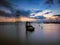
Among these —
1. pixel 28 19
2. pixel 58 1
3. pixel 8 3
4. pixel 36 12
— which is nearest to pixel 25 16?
pixel 28 19

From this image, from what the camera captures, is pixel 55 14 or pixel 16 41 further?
pixel 16 41

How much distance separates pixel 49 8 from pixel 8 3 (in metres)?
0.82

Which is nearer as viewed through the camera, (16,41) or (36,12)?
(36,12)

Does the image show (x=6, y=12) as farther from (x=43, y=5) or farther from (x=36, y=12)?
(x=43, y=5)

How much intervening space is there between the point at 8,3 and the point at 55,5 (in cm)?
93

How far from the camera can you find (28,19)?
2.30m

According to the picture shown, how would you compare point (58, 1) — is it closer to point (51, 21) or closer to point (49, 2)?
point (49, 2)

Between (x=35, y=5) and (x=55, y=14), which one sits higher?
(x=35, y=5)

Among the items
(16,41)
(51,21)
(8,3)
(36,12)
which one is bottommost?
(16,41)

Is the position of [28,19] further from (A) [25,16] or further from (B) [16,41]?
(B) [16,41]

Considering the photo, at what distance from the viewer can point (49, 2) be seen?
7.49ft

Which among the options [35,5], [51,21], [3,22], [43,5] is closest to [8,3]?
[3,22]

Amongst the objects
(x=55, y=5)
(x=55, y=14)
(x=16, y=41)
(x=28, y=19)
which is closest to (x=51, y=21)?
(x=55, y=14)

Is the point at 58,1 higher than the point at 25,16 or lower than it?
higher
